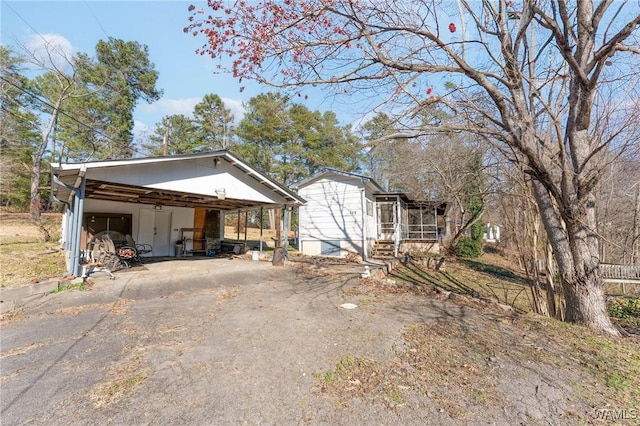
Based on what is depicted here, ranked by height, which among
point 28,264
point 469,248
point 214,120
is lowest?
point 469,248

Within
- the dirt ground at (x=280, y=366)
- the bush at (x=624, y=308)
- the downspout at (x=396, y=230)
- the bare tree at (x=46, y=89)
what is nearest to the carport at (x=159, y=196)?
the dirt ground at (x=280, y=366)

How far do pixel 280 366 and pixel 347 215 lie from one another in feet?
35.5

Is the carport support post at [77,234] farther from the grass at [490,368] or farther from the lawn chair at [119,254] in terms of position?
the grass at [490,368]

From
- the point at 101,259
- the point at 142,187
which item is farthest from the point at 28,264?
the point at 142,187

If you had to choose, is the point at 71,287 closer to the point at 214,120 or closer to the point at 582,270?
the point at 582,270

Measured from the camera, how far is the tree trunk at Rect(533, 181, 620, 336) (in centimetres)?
466

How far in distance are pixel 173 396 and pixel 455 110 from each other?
5161mm

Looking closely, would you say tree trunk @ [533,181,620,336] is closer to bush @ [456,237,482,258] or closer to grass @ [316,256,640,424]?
grass @ [316,256,640,424]

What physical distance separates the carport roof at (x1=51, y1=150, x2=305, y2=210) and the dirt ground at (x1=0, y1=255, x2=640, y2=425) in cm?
285

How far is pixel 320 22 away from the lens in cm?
422

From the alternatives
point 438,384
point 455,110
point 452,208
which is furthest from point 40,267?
point 452,208

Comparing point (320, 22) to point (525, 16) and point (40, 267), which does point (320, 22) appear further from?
point (40, 267)

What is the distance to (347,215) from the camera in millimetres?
13750

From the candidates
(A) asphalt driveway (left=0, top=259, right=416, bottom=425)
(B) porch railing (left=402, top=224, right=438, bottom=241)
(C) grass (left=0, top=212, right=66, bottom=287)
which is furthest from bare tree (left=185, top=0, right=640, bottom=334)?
(B) porch railing (left=402, top=224, right=438, bottom=241)
